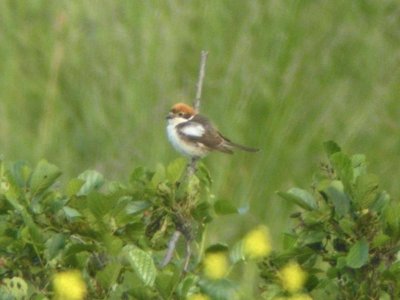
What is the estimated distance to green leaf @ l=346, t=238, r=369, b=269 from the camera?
124 inches

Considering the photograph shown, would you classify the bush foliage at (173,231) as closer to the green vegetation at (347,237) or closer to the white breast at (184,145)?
the green vegetation at (347,237)

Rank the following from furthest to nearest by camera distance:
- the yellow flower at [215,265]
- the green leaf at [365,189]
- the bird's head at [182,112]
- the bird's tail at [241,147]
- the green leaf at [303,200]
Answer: the bird's tail at [241,147] < the bird's head at [182,112] < the green leaf at [303,200] < the green leaf at [365,189] < the yellow flower at [215,265]

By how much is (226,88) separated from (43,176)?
4.03 metres

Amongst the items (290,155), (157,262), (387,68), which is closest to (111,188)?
(157,262)

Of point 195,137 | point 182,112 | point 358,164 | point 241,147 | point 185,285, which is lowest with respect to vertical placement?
point 241,147

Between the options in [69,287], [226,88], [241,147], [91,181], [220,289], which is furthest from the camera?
[226,88]

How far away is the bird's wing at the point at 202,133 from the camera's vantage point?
644 centimetres

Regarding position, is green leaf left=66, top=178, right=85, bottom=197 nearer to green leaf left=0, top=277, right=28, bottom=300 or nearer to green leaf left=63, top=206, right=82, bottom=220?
green leaf left=63, top=206, right=82, bottom=220

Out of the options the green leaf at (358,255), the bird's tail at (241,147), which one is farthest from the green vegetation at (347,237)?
the bird's tail at (241,147)

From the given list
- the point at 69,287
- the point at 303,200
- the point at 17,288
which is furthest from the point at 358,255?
the point at 17,288

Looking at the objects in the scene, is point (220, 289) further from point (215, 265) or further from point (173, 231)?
point (173, 231)

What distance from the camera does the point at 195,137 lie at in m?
6.48

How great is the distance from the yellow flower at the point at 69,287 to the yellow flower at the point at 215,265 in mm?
291

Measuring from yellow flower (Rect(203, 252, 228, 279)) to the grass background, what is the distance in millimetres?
3530
